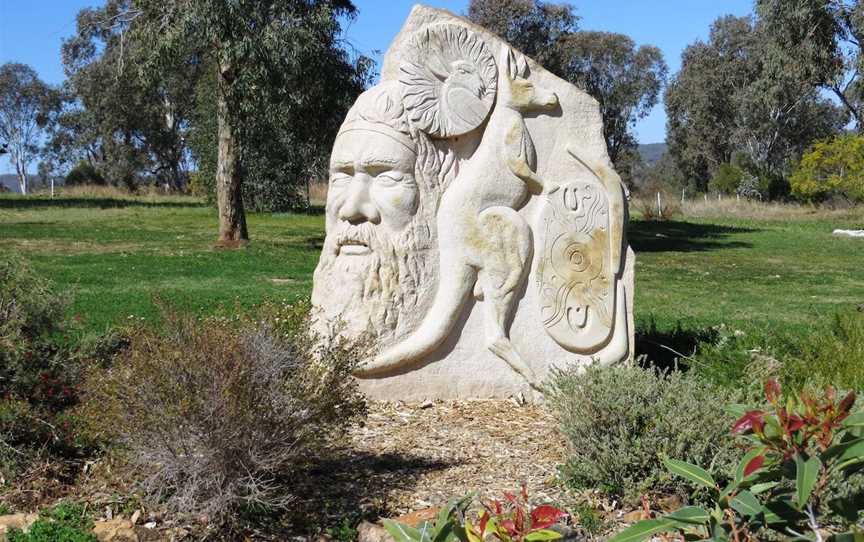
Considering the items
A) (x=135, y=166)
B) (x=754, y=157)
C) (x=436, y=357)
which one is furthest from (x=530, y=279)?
(x=135, y=166)

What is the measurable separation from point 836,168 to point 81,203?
27.0 metres

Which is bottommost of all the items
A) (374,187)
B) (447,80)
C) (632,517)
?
(632,517)

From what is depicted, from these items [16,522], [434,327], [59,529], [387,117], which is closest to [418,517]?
[59,529]

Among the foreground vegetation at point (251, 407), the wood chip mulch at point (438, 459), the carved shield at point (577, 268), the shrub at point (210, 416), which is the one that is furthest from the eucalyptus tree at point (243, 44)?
the shrub at point (210, 416)

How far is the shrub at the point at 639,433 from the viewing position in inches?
191

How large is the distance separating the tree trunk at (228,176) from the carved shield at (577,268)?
11623 millimetres

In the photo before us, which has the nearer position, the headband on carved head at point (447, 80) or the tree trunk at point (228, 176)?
the headband on carved head at point (447, 80)

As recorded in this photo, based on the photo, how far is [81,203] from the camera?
3269 cm

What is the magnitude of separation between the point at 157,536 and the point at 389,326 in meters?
2.75

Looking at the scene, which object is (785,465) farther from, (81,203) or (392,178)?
(81,203)

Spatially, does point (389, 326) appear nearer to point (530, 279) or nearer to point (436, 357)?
point (436, 357)

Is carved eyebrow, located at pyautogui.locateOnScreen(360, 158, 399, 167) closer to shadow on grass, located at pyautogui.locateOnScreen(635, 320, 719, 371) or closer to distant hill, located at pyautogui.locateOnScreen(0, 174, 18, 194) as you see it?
shadow on grass, located at pyautogui.locateOnScreen(635, 320, 719, 371)

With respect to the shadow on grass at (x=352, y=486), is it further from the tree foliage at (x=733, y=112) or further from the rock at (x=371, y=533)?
the tree foliage at (x=733, y=112)

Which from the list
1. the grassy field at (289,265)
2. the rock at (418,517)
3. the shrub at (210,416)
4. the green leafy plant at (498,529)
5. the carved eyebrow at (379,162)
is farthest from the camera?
the grassy field at (289,265)
